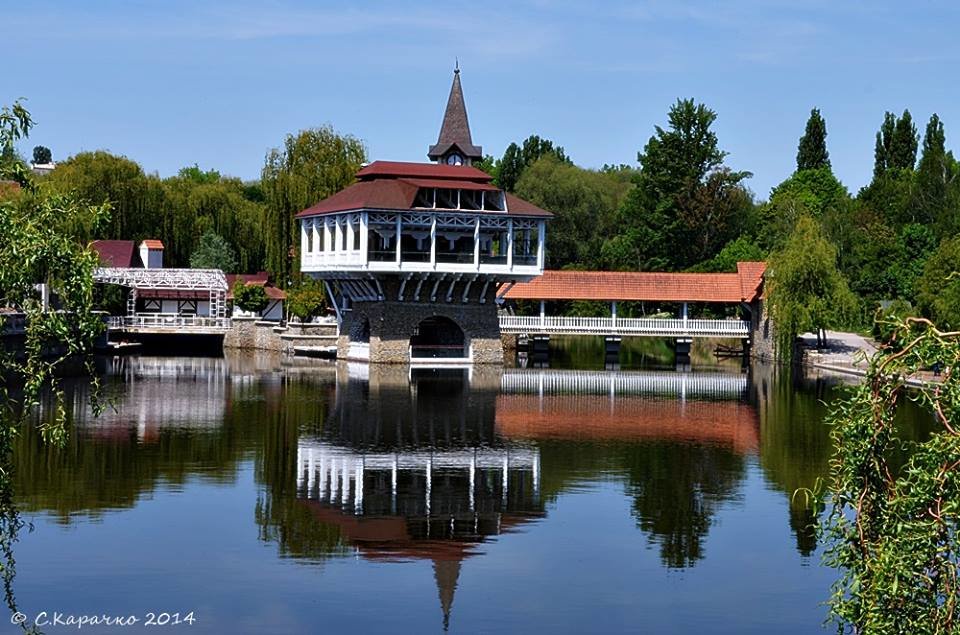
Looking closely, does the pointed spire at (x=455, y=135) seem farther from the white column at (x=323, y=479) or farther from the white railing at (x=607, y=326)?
the white column at (x=323, y=479)

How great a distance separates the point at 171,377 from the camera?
41188 millimetres

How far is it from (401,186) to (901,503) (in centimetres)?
3707

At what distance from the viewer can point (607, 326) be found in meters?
53.2

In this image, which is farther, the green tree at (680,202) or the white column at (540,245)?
the green tree at (680,202)

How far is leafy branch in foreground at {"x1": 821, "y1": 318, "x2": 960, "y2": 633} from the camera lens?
932 cm

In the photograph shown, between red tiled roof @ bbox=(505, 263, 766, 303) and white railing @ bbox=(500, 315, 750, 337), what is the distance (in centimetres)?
85

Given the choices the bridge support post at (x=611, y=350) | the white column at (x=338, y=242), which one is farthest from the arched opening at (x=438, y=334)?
the bridge support post at (x=611, y=350)

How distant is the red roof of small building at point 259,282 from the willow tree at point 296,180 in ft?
7.89

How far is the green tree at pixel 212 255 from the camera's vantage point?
63031 millimetres

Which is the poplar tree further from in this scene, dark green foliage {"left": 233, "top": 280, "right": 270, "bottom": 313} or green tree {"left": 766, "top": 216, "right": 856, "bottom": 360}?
dark green foliage {"left": 233, "top": 280, "right": 270, "bottom": 313}

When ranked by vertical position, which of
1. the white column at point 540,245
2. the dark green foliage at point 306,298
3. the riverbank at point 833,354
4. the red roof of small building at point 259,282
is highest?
the white column at point 540,245

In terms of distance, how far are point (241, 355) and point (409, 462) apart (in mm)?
28914

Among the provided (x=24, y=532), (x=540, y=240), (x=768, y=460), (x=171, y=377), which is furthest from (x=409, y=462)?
(x=540, y=240)

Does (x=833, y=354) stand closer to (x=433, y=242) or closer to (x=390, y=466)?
(x=433, y=242)
